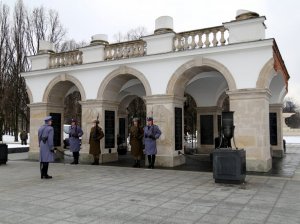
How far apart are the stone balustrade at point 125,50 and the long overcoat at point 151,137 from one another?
3.13m

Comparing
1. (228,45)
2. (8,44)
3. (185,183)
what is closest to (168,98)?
(228,45)

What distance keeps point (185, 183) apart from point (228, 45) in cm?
499

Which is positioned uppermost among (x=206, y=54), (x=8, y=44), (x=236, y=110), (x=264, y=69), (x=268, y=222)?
(x=8, y=44)

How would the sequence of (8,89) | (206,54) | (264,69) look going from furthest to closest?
(8,89) → (206,54) → (264,69)

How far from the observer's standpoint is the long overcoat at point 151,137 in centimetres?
1124

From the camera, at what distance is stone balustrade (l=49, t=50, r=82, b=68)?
14.4 m

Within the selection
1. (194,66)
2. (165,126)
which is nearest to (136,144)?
(165,126)

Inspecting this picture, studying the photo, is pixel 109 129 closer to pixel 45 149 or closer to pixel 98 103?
pixel 98 103

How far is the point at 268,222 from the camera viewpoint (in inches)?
189

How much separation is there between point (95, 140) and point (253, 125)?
5.94 meters

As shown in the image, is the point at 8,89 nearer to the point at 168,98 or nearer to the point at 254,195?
the point at 168,98

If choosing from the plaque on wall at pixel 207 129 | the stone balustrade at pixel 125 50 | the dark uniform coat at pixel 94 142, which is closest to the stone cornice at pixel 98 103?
the dark uniform coat at pixel 94 142

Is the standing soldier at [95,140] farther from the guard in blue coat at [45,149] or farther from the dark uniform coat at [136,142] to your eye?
the guard in blue coat at [45,149]

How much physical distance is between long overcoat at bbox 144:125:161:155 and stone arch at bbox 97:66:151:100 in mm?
1543
